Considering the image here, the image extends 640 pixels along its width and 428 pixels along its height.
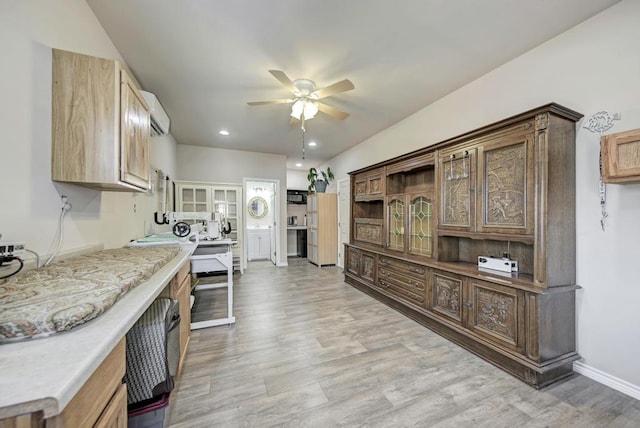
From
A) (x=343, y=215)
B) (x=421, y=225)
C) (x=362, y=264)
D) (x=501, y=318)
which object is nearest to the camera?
(x=501, y=318)

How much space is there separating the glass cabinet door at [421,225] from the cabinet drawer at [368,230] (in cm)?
74

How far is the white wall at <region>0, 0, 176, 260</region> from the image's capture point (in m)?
1.16

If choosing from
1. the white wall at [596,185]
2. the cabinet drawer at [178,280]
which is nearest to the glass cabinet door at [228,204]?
the cabinet drawer at [178,280]

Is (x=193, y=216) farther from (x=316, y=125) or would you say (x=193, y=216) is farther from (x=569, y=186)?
(x=569, y=186)

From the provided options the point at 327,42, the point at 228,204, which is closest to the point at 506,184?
the point at 327,42

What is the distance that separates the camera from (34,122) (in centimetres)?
130

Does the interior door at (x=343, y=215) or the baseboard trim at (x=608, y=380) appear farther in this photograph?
the interior door at (x=343, y=215)

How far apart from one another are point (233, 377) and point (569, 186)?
307cm

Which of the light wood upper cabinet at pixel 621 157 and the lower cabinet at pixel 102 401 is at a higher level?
the light wood upper cabinet at pixel 621 157

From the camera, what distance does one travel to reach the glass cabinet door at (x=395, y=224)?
3.44 m

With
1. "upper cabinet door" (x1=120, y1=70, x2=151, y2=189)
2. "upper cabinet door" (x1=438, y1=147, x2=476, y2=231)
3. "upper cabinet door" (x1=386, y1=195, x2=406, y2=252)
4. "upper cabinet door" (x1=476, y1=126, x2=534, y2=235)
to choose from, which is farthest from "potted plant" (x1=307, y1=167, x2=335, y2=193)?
"upper cabinet door" (x1=120, y1=70, x2=151, y2=189)

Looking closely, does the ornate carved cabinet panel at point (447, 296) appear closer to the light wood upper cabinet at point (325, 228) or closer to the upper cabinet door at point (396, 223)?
the upper cabinet door at point (396, 223)

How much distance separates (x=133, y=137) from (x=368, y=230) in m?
3.41

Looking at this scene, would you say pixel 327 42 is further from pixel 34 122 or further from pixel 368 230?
pixel 368 230
